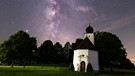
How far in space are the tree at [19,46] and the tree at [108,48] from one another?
2152 cm

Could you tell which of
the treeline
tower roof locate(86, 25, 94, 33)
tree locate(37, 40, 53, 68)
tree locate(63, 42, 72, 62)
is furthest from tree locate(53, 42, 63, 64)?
tower roof locate(86, 25, 94, 33)

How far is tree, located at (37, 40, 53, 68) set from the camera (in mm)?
97500

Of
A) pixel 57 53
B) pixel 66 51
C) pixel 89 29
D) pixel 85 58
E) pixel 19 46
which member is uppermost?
pixel 66 51

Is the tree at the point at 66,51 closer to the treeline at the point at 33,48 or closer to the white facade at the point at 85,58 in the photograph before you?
the treeline at the point at 33,48

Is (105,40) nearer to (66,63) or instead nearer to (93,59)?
(93,59)

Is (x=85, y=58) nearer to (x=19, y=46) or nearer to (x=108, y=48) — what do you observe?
(x=108, y=48)

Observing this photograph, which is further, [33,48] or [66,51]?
[66,51]

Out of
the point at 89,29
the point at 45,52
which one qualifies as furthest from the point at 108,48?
the point at 45,52

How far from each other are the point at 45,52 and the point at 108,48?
34089mm

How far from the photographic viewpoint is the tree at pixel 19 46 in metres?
74.6

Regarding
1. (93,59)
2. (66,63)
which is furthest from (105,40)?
(66,63)

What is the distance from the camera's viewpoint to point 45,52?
98750 millimetres

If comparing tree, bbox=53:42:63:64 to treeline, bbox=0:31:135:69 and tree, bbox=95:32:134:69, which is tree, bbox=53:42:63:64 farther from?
tree, bbox=95:32:134:69

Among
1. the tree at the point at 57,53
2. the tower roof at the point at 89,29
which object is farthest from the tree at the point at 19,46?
the tree at the point at 57,53
